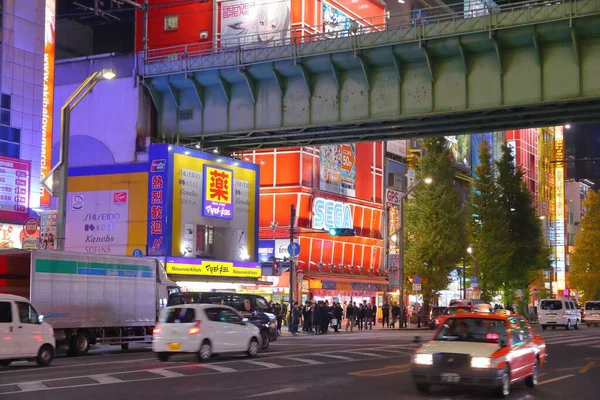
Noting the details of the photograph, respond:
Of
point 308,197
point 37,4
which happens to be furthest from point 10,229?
point 308,197

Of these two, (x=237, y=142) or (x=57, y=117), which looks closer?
(x=237, y=142)

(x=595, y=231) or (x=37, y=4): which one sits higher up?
(x=37, y=4)

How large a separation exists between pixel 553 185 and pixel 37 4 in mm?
80879

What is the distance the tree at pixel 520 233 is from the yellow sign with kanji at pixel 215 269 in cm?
3023

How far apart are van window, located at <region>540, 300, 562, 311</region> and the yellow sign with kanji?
19539 millimetres

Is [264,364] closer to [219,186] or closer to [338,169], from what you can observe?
[219,186]

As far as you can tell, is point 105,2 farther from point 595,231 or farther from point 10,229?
point 595,231

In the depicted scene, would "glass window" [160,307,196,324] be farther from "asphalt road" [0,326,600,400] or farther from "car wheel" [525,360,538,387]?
"car wheel" [525,360,538,387]

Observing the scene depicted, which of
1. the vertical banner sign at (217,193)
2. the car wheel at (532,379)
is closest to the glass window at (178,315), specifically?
the car wheel at (532,379)

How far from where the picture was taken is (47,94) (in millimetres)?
42594

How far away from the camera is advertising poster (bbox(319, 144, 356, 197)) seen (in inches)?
2395

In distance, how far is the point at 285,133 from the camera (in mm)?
39344

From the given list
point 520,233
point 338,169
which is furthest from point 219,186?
point 520,233

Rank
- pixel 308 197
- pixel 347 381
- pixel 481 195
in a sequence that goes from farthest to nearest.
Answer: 1. pixel 481 195
2. pixel 308 197
3. pixel 347 381
